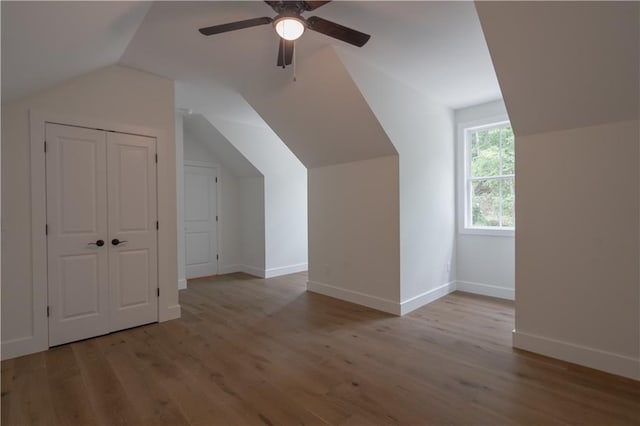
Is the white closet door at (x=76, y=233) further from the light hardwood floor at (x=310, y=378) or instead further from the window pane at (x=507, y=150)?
the window pane at (x=507, y=150)

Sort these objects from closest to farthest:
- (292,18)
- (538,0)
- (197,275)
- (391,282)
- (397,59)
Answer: (538,0), (292,18), (397,59), (391,282), (197,275)

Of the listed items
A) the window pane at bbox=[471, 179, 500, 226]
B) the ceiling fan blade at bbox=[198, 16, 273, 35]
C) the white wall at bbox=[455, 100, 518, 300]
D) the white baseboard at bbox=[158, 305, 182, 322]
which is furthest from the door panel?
the window pane at bbox=[471, 179, 500, 226]

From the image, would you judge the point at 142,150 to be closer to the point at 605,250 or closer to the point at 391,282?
the point at 391,282

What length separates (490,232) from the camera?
4.52 meters

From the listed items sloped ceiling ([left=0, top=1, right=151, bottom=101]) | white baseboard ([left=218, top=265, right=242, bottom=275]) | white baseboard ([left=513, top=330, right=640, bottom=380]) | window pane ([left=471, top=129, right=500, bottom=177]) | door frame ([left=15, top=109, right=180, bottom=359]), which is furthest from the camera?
white baseboard ([left=218, top=265, right=242, bottom=275])

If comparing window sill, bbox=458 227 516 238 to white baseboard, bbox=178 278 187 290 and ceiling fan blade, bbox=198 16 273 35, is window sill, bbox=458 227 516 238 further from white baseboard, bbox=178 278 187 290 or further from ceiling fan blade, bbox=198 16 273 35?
white baseboard, bbox=178 278 187 290

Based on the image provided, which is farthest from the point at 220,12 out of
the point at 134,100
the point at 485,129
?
the point at 485,129

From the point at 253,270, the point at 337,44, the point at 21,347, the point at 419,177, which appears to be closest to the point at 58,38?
the point at 337,44

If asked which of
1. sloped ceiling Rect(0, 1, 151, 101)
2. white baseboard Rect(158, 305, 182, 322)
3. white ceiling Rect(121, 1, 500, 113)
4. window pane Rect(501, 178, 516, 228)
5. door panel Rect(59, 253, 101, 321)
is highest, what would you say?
white ceiling Rect(121, 1, 500, 113)

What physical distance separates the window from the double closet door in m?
4.33

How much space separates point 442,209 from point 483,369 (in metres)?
2.48

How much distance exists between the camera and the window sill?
434cm

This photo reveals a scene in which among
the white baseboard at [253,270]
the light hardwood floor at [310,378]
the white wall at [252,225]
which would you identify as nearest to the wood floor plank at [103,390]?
the light hardwood floor at [310,378]

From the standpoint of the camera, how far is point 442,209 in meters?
4.54
